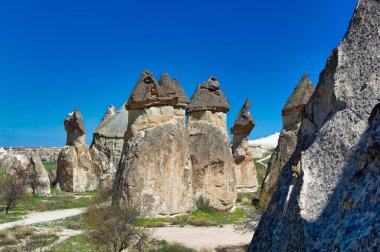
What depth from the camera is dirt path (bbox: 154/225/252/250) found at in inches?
347

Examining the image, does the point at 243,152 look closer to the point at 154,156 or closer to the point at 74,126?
the point at 74,126

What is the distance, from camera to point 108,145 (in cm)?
2547

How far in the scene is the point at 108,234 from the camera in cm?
713

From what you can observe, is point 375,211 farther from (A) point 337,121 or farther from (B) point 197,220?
(B) point 197,220

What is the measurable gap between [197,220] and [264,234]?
31.3ft

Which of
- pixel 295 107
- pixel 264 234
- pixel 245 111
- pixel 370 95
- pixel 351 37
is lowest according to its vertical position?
pixel 264 234

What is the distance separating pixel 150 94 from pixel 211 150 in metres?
3.56

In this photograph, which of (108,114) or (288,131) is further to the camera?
(108,114)

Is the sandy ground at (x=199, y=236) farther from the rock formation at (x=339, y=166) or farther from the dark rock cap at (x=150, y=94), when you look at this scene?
the rock formation at (x=339, y=166)

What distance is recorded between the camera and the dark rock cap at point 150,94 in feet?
40.3

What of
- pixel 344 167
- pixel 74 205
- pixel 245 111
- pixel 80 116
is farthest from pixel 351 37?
pixel 80 116

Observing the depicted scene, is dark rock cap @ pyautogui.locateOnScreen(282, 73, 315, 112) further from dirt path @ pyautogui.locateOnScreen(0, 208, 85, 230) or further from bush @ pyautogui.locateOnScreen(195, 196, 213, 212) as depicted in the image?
dirt path @ pyautogui.locateOnScreen(0, 208, 85, 230)

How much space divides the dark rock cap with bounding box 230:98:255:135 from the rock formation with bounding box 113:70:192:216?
28.7 feet

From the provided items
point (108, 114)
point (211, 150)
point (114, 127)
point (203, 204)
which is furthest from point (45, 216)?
point (108, 114)
